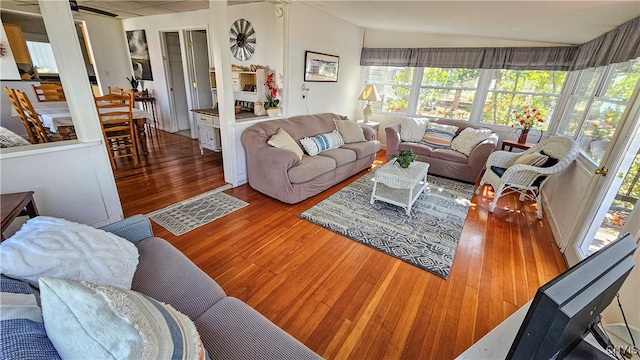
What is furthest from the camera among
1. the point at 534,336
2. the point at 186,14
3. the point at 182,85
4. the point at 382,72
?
the point at 182,85

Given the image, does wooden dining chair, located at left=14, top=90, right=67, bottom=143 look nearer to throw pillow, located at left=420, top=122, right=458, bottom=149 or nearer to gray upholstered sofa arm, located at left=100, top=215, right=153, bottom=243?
gray upholstered sofa arm, located at left=100, top=215, right=153, bottom=243

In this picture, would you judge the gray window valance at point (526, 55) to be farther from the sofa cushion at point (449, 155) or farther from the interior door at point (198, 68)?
the interior door at point (198, 68)

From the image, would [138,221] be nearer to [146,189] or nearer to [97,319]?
[97,319]

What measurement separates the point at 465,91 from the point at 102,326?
5344mm

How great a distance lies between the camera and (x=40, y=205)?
6.50ft

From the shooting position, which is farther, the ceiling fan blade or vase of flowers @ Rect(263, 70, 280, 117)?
the ceiling fan blade

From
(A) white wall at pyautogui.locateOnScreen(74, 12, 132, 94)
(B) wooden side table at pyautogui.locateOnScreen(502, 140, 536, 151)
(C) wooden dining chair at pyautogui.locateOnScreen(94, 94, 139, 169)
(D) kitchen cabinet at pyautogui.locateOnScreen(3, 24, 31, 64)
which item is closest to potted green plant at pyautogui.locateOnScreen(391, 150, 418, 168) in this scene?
(B) wooden side table at pyautogui.locateOnScreen(502, 140, 536, 151)

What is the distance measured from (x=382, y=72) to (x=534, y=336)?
536 cm

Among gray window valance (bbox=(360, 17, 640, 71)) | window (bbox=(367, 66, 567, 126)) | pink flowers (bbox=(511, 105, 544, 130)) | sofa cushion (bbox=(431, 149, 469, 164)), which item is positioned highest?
gray window valance (bbox=(360, 17, 640, 71))

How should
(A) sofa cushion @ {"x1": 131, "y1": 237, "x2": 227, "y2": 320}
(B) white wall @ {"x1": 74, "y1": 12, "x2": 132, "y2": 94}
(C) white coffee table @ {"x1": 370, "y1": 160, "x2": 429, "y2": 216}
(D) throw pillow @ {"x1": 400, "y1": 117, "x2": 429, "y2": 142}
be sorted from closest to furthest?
(A) sofa cushion @ {"x1": 131, "y1": 237, "x2": 227, "y2": 320}, (C) white coffee table @ {"x1": 370, "y1": 160, "x2": 429, "y2": 216}, (D) throw pillow @ {"x1": 400, "y1": 117, "x2": 429, "y2": 142}, (B) white wall @ {"x1": 74, "y1": 12, "x2": 132, "y2": 94}

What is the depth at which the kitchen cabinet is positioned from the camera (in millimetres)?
4363

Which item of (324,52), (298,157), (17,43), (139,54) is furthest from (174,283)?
(17,43)

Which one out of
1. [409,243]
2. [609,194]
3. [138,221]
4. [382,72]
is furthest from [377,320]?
[382,72]

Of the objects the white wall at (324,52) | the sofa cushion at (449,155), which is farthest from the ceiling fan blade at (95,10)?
the sofa cushion at (449,155)
